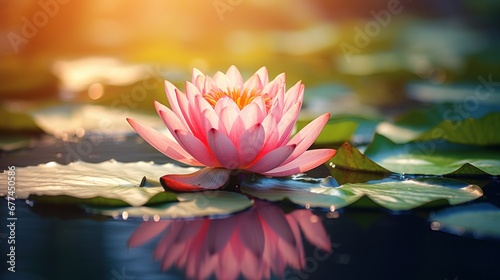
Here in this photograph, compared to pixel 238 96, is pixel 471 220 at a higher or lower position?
lower

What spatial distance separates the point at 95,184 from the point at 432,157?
0.85 metres

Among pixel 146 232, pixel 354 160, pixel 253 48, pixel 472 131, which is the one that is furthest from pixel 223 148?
pixel 253 48

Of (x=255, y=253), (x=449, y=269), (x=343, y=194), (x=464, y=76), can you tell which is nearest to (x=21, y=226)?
(x=255, y=253)

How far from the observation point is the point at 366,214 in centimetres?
124

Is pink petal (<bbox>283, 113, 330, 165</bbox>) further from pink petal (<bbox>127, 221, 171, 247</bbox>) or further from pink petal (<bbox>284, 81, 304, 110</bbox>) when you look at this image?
pink petal (<bbox>127, 221, 171, 247</bbox>)

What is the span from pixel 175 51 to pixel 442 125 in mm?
2818

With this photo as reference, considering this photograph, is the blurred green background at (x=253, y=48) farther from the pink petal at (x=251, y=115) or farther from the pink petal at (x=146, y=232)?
the pink petal at (x=146, y=232)

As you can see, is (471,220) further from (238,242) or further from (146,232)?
(146,232)

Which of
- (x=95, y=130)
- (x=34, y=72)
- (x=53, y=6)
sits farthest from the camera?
(x=53, y=6)

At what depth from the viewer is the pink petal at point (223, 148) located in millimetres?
1268

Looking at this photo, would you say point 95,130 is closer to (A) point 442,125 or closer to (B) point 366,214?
(A) point 442,125

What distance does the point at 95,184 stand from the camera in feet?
4.48

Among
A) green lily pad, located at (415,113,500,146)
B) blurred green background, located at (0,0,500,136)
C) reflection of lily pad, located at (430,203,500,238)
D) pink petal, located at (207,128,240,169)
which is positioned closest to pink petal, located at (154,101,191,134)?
pink petal, located at (207,128,240,169)

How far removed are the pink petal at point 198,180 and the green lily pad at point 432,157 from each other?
42 centimetres
